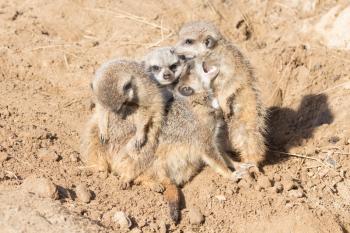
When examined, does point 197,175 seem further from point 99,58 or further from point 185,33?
point 99,58

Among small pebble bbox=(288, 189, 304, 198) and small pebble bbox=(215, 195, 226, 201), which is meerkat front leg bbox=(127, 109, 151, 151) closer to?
small pebble bbox=(215, 195, 226, 201)

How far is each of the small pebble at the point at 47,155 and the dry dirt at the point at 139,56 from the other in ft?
0.04

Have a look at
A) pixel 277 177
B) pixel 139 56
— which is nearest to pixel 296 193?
pixel 277 177

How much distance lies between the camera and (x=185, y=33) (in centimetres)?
660

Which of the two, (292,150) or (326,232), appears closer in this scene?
(326,232)

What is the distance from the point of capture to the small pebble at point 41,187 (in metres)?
4.80

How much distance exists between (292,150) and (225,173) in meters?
1.19

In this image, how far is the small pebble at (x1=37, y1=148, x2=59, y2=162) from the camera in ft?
18.3

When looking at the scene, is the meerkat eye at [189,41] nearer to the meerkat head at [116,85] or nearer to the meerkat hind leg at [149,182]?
the meerkat head at [116,85]

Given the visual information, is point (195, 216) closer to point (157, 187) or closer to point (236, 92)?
A: point (157, 187)

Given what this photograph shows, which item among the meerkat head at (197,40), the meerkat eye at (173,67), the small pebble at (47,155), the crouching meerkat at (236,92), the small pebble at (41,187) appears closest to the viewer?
the small pebble at (41,187)

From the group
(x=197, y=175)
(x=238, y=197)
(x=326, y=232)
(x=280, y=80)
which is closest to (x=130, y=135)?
(x=197, y=175)

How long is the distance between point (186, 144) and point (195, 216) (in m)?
0.71

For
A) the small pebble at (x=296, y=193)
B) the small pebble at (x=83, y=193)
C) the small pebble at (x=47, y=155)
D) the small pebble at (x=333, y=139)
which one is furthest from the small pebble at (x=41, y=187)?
the small pebble at (x=333, y=139)
